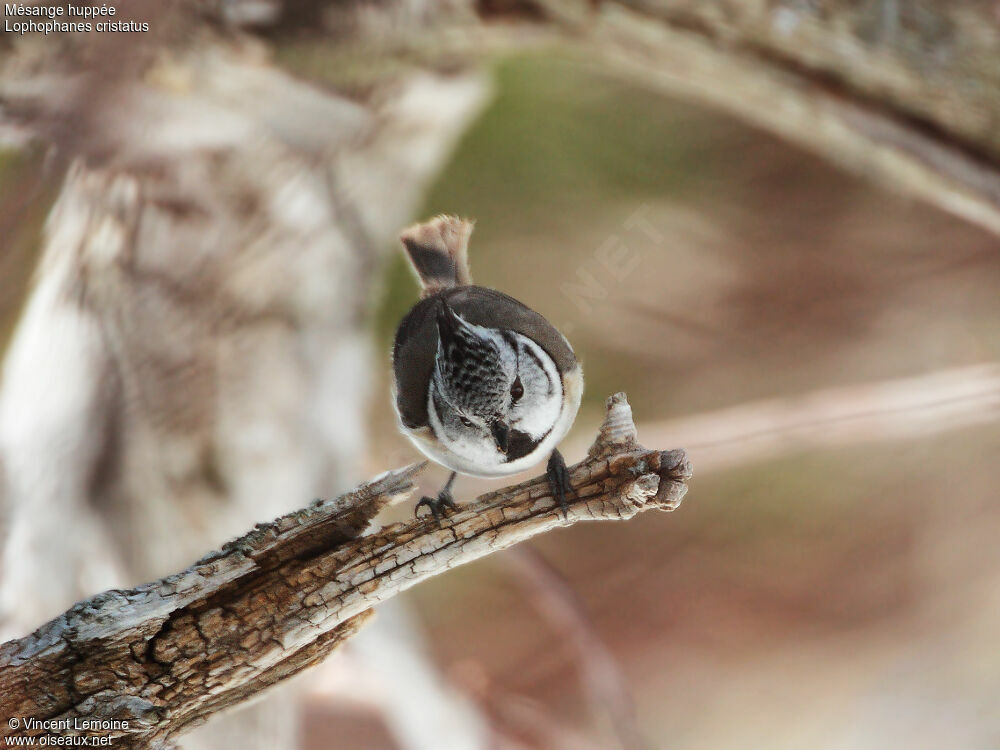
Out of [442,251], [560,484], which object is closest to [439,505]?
[560,484]

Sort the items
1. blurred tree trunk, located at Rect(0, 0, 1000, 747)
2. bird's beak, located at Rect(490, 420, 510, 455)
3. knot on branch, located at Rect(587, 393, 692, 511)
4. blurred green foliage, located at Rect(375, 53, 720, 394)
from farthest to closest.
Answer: blurred green foliage, located at Rect(375, 53, 720, 394) < blurred tree trunk, located at Rect(0, 0, 1000, 747) < bird's beak, located at Rect(490, 420, 510, 455) < knot on branch, located at Rect(587, 393, 692, 511)

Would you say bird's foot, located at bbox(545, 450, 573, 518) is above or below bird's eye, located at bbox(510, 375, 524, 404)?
above

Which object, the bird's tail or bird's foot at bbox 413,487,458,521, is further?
the bird's tail

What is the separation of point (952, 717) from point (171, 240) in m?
1.96

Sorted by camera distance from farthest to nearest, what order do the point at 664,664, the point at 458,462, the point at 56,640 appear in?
1. the point at 664,664
2. the point at 458,462
3. the point at 56,640

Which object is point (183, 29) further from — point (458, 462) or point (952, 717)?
point (952, 717)

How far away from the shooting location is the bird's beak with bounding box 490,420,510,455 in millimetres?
967

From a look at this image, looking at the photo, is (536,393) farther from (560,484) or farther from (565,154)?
(565,154)

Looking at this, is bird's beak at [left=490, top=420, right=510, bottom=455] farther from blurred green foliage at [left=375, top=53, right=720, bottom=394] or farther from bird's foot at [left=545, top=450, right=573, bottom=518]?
blurred green foliage at [left=375, top=53, right=720, bottom=394]

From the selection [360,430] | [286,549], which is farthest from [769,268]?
[286,549]

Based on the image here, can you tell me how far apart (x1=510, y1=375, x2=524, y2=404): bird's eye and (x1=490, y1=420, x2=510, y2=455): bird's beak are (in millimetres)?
38

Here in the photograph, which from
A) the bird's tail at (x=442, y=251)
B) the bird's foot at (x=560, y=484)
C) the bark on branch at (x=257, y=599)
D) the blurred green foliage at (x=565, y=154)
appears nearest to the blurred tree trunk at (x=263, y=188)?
the blurred green foliage at (x=565, y=154)

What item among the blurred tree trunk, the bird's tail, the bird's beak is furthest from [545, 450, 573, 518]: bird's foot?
the blurred tree trunk

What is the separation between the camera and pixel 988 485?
1867 mm
